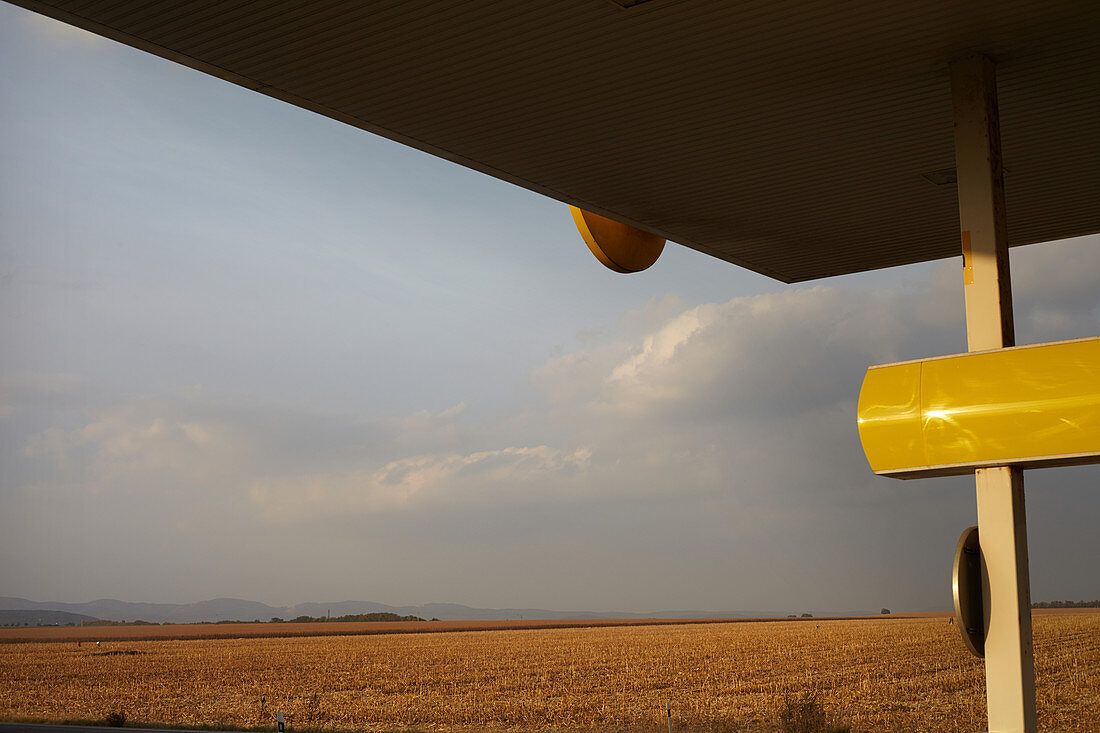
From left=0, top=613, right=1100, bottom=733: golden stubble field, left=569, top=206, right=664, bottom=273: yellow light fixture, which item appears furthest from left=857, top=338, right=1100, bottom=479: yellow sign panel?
left=0, top=613, right=1100, bottom=733: golden stubble field

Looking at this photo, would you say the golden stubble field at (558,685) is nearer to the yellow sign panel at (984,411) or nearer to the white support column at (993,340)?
the white support column at (993,340)

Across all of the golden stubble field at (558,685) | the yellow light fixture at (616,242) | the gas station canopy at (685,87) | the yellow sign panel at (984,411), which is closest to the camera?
the yellow sign panel at (984,411)

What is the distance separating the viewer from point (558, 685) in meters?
31.5

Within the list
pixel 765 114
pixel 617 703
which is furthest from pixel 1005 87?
pixel 617 703

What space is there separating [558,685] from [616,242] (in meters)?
21.7

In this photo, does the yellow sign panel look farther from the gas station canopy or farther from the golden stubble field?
the golden stubble field

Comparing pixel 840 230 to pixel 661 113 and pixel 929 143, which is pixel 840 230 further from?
pixel 661 113

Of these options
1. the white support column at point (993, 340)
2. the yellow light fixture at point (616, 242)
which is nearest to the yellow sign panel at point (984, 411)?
the white support column at point (993, 340)

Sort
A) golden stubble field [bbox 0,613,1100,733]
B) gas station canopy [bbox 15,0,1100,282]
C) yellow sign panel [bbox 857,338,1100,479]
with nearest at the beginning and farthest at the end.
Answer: yellow sign panel [bbox 857,338,1100,479], gas station canopy [bbox 15,0,1100,282], golden stubble field [bbox 0,613,1100,733]

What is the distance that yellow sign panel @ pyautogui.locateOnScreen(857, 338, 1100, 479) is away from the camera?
7.68 metres

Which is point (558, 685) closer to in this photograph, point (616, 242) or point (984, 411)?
point (616, 242)

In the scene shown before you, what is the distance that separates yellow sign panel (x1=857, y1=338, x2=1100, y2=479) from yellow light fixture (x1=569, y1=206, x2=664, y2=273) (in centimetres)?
483

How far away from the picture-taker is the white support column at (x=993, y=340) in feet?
26.6

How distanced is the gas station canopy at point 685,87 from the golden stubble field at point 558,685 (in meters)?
13.9
